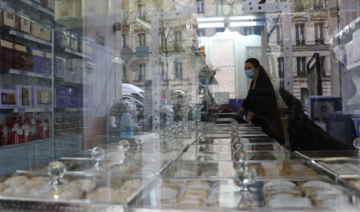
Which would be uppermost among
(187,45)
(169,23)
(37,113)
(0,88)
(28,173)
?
(169,23)

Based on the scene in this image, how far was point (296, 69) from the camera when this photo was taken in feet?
9.43

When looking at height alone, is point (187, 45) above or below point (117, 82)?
above

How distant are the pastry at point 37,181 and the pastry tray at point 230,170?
272 millimetres

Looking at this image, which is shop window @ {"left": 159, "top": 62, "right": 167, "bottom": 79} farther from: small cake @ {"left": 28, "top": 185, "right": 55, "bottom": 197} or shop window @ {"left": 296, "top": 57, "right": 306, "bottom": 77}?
small cake @ {"left": 28, "top": 185, "right": 55, "bottom": 197}

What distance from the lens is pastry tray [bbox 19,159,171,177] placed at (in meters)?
0.71

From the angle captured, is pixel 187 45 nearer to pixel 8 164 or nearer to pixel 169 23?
pixel 169 23

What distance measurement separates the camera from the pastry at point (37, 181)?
610 millimetres

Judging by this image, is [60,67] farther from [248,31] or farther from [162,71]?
[248,31]

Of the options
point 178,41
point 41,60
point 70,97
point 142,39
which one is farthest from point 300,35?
point 41,60

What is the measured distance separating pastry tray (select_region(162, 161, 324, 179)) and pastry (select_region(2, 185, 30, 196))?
0.97ft

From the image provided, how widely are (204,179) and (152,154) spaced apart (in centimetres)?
39

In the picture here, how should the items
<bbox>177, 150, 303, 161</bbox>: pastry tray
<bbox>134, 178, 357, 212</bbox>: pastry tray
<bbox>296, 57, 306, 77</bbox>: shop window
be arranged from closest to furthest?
A: <bbox>134, 178, 357, 212</bbox>: pastry tray → <bbox>177, 150, 303, 161</bbox>: pastry tray → <bbox>296, 57, 306, 77</bbox>: shop window

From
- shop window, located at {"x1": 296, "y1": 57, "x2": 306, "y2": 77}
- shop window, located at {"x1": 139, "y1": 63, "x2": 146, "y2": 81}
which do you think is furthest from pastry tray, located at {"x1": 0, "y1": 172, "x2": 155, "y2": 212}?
shop window, located at {"x1": 296, "y1": 57, "x2": 306, "y2": 77}

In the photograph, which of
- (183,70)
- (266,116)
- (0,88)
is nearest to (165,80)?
(183,70)
